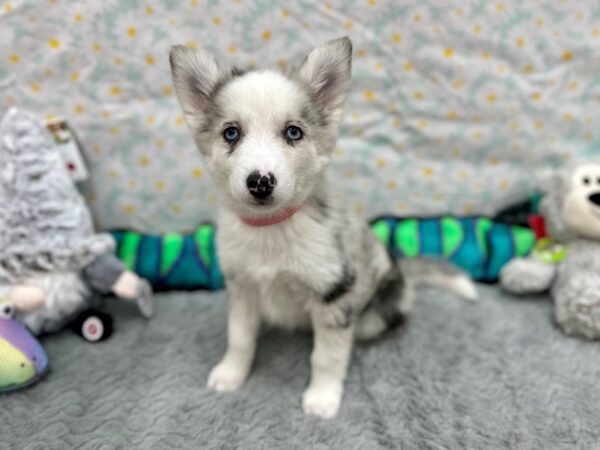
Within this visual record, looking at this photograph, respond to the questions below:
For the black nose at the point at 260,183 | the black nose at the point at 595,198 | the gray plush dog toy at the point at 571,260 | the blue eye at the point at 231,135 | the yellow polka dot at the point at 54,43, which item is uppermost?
the yellow polka dot at the point at 54,43

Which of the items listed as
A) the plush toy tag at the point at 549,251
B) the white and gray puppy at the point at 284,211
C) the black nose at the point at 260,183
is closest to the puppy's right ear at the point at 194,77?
the white and gray puppy at the point at 284,211

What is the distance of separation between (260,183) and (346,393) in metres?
1.10

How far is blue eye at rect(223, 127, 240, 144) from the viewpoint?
177 cm

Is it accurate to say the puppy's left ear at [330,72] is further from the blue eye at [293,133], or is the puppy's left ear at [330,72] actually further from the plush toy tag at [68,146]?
the plush toy tag at [68,146]

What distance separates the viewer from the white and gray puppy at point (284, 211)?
1717 millimetres

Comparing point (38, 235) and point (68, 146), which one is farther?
point (68, 146)

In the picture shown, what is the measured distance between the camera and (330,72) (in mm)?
1841

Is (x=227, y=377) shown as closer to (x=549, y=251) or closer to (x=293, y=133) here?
(x=293, y=133)

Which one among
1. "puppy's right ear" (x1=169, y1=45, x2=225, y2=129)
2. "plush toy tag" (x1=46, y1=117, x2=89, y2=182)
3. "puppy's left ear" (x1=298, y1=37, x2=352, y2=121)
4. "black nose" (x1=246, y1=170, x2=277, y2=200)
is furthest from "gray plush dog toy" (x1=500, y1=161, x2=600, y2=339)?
"plush toy tag" (x1=46, y1=117, x2=89, y2=182)

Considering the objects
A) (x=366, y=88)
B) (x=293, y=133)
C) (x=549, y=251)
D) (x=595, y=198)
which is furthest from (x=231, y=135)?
(x=549, y=251)

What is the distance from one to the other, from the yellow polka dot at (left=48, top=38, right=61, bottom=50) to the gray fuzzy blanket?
1.50m

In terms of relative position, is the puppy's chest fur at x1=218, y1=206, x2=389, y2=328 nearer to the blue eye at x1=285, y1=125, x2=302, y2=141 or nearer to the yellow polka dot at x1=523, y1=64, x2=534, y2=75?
the blue eye at x1=285, y1=125, x2=302, y2=141

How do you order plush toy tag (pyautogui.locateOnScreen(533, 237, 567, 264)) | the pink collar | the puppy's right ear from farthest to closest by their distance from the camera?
plush toy tag (pyautogui.locateOnScreen(533, 237, 567, 264)) < the pink collar < the puppy's right ear

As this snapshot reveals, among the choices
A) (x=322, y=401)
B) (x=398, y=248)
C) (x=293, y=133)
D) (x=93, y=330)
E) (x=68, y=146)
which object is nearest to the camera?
(x=293, y=133)
